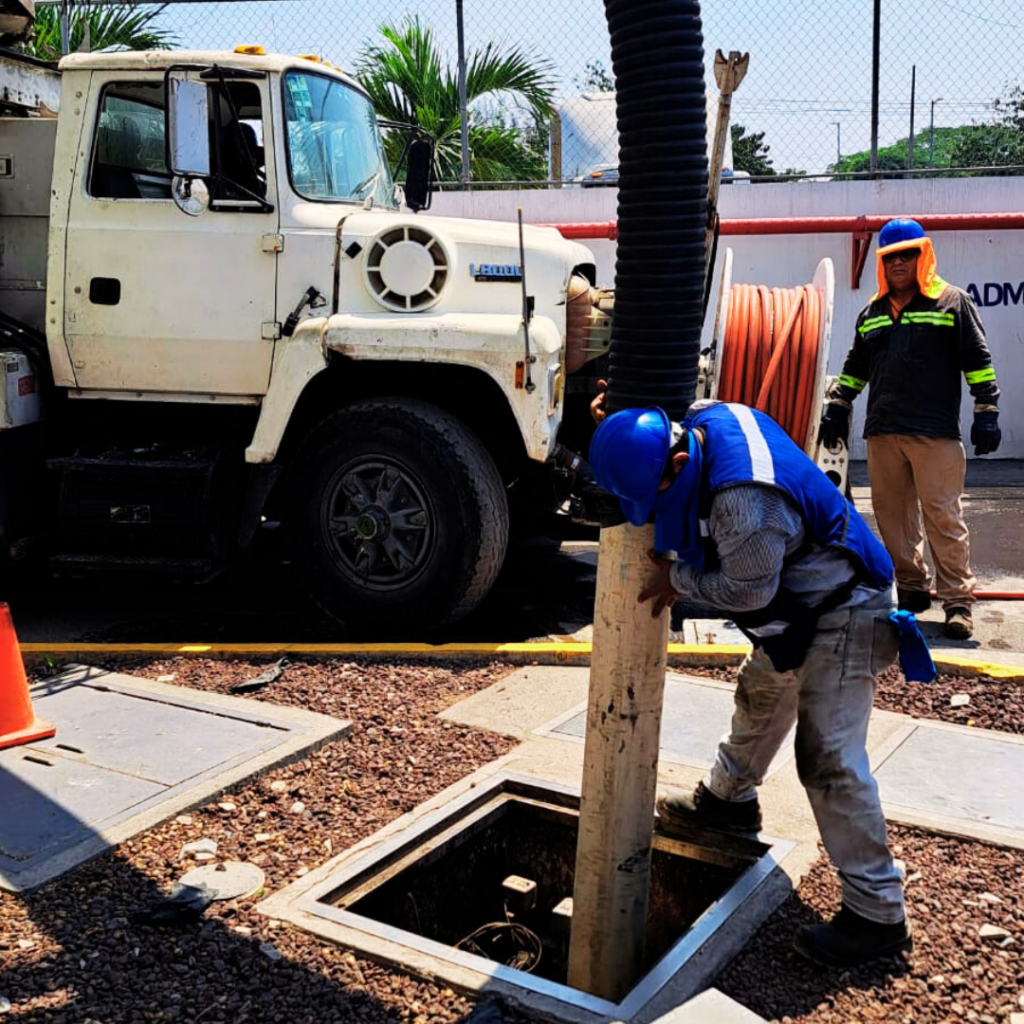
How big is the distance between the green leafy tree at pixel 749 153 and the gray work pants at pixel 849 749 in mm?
9026

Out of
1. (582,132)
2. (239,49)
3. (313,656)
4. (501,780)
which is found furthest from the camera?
(582,132)

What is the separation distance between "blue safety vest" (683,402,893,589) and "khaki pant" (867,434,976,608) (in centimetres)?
300

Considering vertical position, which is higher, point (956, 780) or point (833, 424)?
point (833, 424)

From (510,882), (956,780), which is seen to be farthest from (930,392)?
(510,882)

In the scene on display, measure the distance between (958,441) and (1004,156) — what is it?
6.90 metres

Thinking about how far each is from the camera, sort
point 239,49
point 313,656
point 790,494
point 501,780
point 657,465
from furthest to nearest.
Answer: point 239,49 → point 313,656 → point 501,780 → point 790,494 → point 657,465

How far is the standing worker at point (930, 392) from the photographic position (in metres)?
6.20

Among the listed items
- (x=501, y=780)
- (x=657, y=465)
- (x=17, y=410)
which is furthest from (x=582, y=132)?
(x=657, y=465)

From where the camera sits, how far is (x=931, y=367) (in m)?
6.25

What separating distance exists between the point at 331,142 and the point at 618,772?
435cm

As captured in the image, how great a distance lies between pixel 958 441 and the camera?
627 cm

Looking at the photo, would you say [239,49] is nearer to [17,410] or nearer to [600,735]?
[17,410]

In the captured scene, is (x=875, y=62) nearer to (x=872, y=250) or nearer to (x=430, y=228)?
(x=872, y=250)

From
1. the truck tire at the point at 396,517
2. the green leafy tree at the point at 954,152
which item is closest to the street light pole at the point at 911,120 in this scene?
the green leafy tree at the point at 954,152
